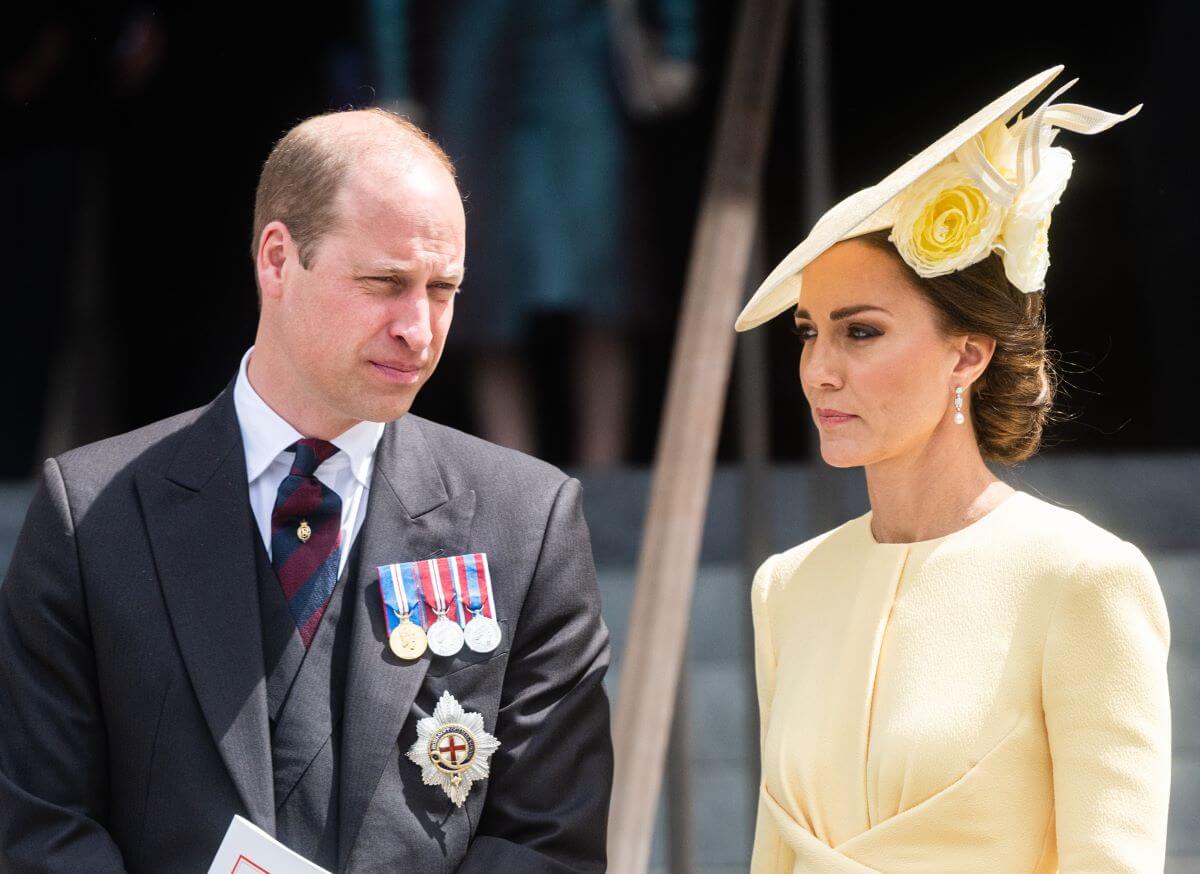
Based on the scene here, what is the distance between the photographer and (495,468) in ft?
8.20

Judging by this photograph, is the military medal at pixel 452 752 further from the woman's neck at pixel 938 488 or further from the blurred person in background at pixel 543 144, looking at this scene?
the blurred person in background at pixel 543 144

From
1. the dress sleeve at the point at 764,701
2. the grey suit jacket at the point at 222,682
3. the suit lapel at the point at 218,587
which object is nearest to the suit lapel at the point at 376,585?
the grey suit jacket at the point at 222,682

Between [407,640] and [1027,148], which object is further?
[407,640]

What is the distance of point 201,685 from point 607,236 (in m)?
3.74

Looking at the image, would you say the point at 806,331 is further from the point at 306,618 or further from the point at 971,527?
the point at 306,618

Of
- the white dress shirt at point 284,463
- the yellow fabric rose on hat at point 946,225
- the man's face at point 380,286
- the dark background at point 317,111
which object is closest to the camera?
the yellow fabric rose on hat at point 946,225

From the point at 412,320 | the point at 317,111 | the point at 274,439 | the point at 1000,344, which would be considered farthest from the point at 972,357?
the point at 317,111

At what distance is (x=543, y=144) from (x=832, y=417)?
3535mm

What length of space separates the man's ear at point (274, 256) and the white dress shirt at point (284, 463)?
16 centimetres

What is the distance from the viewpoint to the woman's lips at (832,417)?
225 cm

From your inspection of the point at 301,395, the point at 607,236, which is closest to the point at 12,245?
the point at 607,236

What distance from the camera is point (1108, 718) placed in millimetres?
2023

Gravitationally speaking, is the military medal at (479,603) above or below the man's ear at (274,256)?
below

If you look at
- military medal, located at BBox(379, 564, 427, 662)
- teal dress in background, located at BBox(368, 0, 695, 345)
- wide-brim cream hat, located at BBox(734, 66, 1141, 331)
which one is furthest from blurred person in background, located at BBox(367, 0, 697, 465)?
wide-brim cream hat, located at BBox(734, 66, 1141, 331)
